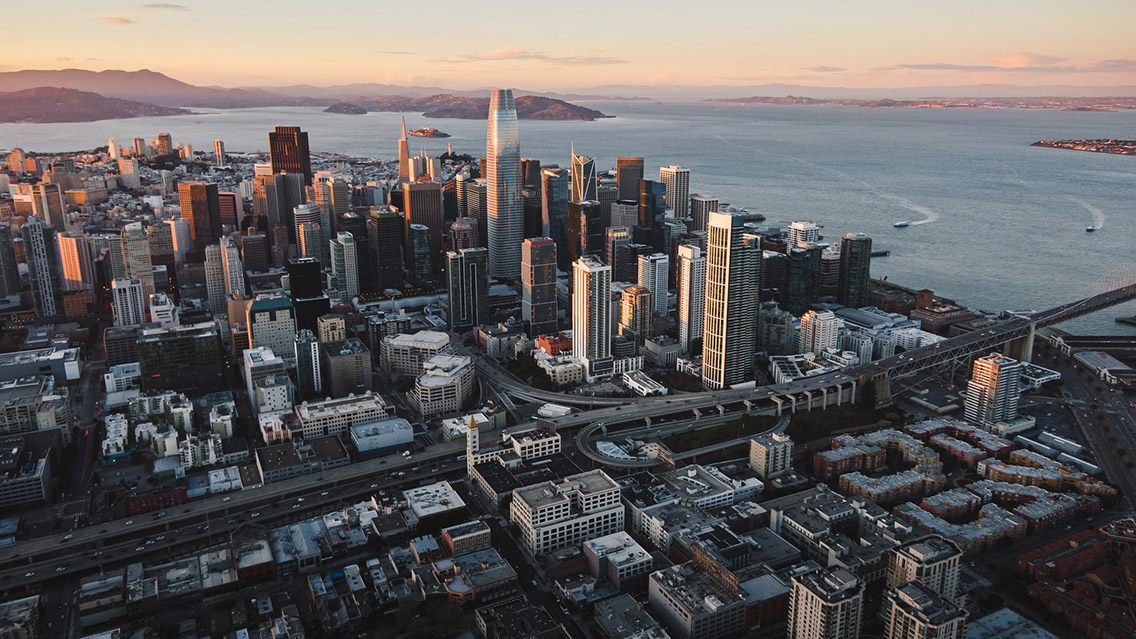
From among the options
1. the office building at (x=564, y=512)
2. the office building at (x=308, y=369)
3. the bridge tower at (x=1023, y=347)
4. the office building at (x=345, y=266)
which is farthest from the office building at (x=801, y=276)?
the office building at (x=345, y=266)

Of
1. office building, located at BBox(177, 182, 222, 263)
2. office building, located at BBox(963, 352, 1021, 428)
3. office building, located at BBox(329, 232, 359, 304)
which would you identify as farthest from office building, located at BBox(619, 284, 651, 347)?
office building, located at BBox(177, 182, 222, 263)

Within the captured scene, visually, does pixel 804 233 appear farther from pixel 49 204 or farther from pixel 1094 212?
pixel 49 204

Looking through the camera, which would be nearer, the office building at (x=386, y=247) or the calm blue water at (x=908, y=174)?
the office building at (x=386, y=247)

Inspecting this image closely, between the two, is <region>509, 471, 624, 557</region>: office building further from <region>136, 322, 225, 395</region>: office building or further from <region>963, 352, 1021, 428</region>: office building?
<region>136, 322, 225, 395</region>: office building

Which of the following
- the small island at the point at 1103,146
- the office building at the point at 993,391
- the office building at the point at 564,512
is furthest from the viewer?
the small island at the point at 1103,146

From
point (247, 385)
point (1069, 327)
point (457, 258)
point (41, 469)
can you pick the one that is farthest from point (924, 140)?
point (41, 469)

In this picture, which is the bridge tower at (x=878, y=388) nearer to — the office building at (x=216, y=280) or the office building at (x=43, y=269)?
the office building at (x=216, y=280)

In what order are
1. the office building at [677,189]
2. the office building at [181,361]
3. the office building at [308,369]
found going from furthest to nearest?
the office building at [677,189] < the office building at [308,369] < the office building at [181,361]
